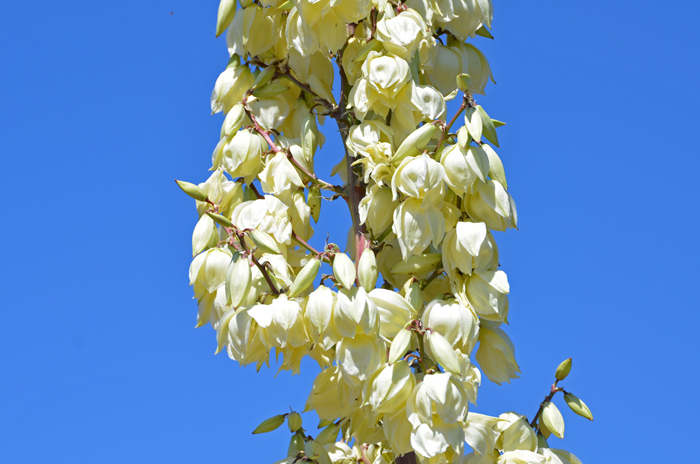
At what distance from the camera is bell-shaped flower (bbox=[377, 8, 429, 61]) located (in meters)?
1.75

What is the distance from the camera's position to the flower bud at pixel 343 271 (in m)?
1.56

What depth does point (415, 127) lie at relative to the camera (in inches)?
71.1

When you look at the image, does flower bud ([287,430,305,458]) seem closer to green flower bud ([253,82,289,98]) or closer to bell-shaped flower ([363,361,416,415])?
bell-shaped flower ([363,361,416,415])

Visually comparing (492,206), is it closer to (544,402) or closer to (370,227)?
(370,227)

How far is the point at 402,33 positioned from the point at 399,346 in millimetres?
709

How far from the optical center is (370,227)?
1810mm

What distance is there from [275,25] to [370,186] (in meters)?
0.50

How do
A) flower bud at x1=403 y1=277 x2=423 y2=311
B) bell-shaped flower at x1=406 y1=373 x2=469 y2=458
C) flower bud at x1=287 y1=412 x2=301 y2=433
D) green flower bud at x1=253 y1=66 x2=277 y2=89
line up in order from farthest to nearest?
green flower bud at x1=253 y1=66 x2=277 y2=89, flower bud at x1=287 y1=412 x2=301 y2=433, flower bud at x1=403 y1=277 x2=423 y2=311, bell-shaped flower at x1=406 y1=373 x2=469 y2=458

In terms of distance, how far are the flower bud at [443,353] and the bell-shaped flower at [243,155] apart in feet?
2.07

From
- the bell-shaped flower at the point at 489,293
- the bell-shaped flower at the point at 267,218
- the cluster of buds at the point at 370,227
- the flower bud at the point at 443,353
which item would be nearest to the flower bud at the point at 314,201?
the cluster of buds at the point at 370,227

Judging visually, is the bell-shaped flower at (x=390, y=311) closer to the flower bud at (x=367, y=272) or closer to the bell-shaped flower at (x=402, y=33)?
the flower bud at (x=367, y=272)

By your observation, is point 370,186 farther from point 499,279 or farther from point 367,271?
point 499,279

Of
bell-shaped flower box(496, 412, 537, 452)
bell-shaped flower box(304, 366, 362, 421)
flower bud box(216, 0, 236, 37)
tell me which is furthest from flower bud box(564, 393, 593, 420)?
flower bud box(216, 0, 236, 37)

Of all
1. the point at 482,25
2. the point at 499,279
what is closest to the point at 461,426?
the point at 499,279
